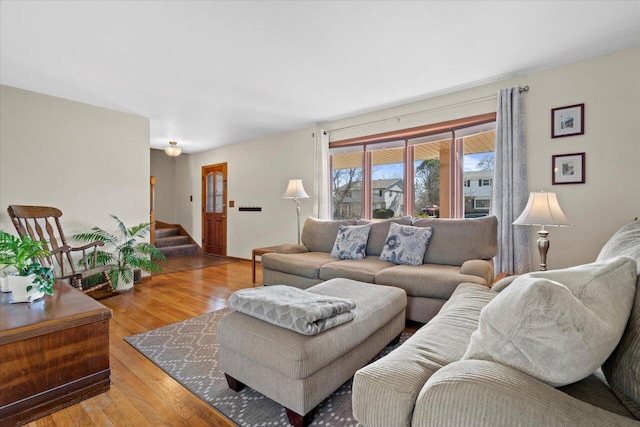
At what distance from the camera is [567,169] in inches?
109

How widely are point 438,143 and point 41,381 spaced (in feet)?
13.1

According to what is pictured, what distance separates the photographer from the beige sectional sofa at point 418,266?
8.07ft

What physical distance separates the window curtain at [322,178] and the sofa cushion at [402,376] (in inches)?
130

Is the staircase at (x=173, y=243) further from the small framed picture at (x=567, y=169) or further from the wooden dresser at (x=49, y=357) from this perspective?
the small framed picture at (x=567, y=169)

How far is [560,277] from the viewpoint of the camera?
2.96 feet

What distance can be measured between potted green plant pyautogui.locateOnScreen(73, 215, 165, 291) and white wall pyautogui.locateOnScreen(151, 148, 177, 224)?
3.27m

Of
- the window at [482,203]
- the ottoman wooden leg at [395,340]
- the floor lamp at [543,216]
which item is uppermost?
the window at [482,203]

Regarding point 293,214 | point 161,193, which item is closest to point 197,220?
point 161,193

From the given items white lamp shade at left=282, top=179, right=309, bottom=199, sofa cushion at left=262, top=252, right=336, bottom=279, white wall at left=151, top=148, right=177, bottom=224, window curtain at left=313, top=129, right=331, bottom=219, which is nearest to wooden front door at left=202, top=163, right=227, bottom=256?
white wall at left=151, top=148, right=177, bottom=224

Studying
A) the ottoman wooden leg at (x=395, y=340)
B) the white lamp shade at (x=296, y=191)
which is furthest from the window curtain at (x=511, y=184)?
the white lamp shade at (x=296, y=191)

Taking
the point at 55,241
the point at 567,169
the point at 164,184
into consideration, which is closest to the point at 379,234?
the point at 567,169

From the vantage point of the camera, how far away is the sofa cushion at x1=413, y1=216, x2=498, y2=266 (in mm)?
2842

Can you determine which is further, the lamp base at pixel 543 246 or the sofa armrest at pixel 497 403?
the lamp base at pixel 543 246

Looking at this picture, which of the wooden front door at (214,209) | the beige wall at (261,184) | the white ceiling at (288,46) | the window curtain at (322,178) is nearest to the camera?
the white ceiling at (288,46)
